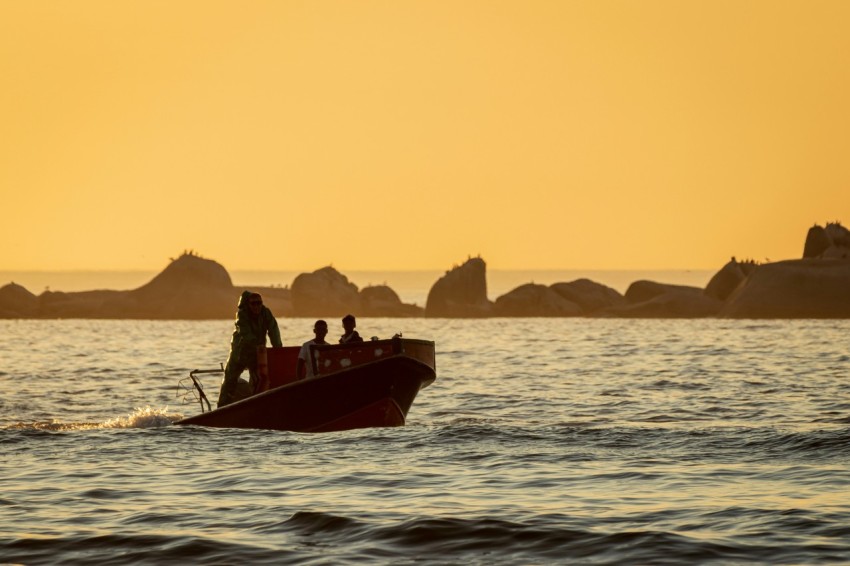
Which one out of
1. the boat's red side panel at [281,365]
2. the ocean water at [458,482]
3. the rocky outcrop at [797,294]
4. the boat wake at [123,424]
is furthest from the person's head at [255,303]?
the rocky outcrop at [797,294]

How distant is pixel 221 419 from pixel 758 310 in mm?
103019

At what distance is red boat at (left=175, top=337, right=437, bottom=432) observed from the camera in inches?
945

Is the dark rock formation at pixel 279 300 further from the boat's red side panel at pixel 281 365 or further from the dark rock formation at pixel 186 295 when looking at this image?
the boat's red side panel at pixel 281 365

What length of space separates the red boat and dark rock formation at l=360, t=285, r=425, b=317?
387 feet

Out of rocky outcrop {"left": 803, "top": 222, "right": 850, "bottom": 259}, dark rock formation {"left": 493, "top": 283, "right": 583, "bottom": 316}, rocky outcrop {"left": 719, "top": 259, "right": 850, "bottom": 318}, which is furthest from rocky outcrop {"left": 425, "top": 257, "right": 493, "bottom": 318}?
rocky outcrop {"left": 803, "top": 222, "right": 850, "bottom": 259}

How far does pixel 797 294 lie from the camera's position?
404ft

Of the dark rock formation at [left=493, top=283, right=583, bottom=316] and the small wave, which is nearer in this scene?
the small wave

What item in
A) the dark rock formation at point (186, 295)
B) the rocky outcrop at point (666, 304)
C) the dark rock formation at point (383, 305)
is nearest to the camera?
the rocky outcrop at point (666, 304)

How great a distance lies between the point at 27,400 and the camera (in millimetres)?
34125

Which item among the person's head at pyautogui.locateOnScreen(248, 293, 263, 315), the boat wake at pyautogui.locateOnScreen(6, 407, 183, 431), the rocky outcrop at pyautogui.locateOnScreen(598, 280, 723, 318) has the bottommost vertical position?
the boat wake at pyautogui.locateOnScreen(6, 407, 183, 431)

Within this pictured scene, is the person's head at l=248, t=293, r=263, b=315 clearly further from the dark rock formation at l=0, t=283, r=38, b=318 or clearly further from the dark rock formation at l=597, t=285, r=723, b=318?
the dark rock formation at l=0, t=283, r=38, b=318

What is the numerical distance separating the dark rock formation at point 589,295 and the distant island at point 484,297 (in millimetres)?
100

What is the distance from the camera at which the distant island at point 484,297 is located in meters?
123

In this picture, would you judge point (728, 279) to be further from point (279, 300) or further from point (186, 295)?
point (186, 295)
